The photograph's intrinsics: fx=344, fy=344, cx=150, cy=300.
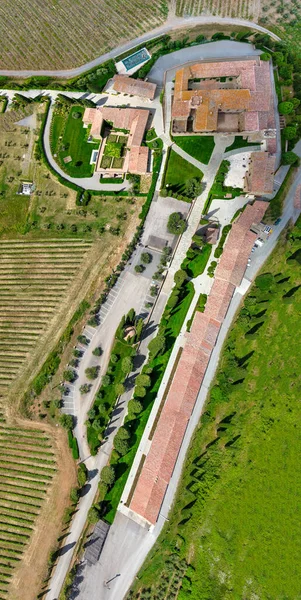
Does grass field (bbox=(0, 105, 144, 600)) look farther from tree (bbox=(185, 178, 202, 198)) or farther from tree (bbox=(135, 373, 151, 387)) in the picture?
tree (bbox=(135, 373, 151, 387))

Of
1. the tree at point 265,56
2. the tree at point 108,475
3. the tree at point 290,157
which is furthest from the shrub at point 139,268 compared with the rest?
the tree at point 265,56

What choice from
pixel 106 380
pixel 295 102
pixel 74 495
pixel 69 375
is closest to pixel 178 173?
pixel 295 102

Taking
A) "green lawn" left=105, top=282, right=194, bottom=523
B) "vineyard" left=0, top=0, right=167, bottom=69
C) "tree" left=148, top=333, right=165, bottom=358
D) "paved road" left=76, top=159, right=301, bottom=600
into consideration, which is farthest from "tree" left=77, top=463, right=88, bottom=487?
"vineyard" left=0, top=0, right=167, bottom=69

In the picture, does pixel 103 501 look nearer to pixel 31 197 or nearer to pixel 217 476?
pixel 217 476

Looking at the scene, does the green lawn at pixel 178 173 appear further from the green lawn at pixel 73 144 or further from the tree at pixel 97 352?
the tree at pixel 97 352

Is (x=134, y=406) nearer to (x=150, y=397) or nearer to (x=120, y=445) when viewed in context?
(x=150, y=397)

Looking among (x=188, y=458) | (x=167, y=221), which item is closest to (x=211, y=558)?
(x=188, y=458)
